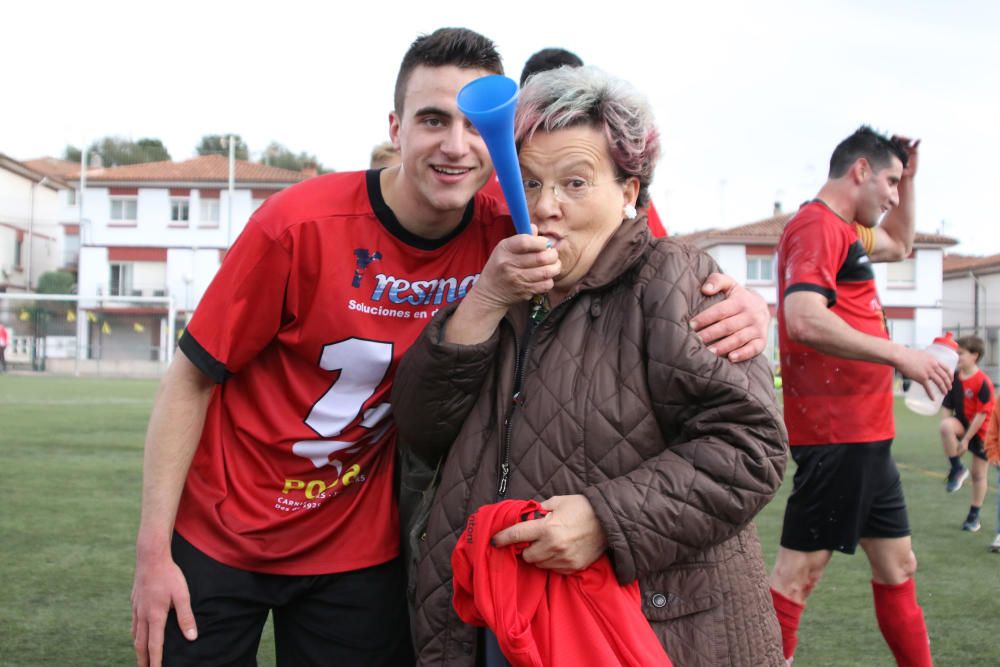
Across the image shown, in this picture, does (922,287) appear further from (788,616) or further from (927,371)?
(927,371)

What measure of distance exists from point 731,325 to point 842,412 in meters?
2.59

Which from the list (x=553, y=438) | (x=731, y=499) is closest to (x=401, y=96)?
(x=553, y=438)

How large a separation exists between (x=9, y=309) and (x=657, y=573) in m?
48.7

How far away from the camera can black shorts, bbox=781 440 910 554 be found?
4.23 m

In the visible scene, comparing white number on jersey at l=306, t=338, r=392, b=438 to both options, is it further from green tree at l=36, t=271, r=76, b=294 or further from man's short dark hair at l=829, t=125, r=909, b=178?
green tree at l=36, t=271, r=76, b=294

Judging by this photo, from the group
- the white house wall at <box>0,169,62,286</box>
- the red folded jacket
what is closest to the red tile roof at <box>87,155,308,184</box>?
the white house wall at <box>0,169,62,286</box>

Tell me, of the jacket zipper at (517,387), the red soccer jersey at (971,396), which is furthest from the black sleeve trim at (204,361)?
the red soccer jersey at (971,396)

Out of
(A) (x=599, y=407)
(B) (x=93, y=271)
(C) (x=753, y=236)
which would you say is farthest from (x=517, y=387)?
(B) (x=93, y=271)

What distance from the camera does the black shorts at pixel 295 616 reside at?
2643 mm

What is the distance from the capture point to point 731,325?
1.99 m

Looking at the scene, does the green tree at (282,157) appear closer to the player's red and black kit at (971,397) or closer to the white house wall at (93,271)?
the white house wall at (93,271)

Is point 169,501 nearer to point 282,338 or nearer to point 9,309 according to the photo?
point 282,338

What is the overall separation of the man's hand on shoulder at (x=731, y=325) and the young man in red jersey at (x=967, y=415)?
8530 mm

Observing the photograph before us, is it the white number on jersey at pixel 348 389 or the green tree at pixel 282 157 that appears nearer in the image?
the white number on jersey at pixel 348 389
